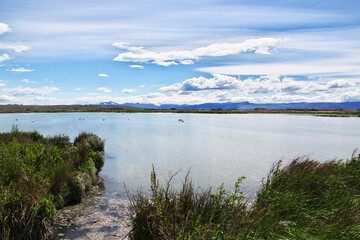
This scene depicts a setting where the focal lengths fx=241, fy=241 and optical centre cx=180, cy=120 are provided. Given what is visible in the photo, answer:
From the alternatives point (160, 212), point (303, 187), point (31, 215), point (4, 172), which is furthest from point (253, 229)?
point (4, 172)

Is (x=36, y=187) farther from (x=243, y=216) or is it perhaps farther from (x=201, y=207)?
(x=243, y=216)

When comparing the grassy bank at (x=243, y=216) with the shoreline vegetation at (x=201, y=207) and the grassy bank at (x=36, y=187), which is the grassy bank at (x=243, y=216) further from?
the grassy bank at (x=36, y=187)

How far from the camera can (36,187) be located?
24.8 feet

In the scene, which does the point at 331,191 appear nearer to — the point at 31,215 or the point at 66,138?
the point at 31,215

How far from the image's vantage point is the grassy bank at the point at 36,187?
6.43 m

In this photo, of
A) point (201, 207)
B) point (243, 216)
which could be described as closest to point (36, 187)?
point (201, 207)

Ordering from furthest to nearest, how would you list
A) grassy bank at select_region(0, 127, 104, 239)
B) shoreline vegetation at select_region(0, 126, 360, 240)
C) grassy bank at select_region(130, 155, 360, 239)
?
1. grassy bank at select_region(0, 127, 104, 239)
2. shoreline vegetation at select_region(0, 126, 360, 240)
3. grassy bank at select_region(130, 155, 360, 239)

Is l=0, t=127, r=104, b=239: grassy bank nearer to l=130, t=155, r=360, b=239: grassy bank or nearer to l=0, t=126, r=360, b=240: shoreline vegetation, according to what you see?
l=0, t=126, r=360, b=240: shoreline vegetation

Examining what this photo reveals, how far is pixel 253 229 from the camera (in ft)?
17.1

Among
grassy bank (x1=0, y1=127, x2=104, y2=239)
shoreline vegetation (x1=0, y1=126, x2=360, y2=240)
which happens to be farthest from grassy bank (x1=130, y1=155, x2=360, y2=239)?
grassy bank (x1=0, y1=127, x2=104, y2=239)

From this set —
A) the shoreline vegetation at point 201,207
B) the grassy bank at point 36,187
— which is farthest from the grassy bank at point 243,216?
the grassy bank at point 36,187

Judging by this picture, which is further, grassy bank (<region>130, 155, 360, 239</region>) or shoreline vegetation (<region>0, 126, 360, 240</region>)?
shoreline vegetation (<region>0, 126, 360, 240</region>)

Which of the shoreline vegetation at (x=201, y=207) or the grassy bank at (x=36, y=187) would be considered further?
the grassy bank at (x=36, y=187)

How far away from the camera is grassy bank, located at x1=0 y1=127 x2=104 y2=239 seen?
21.1 ft
